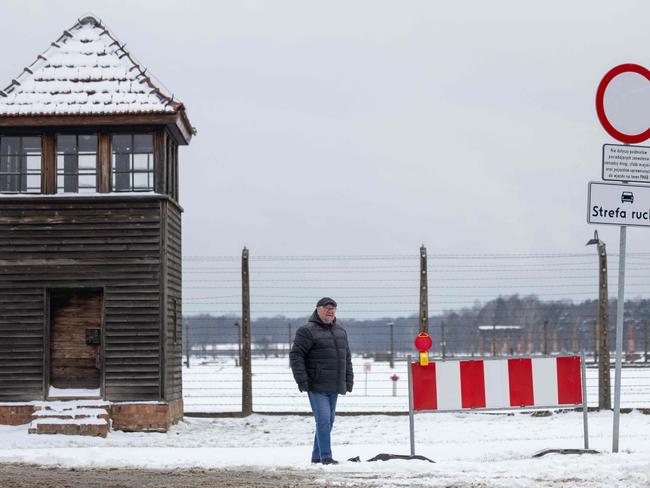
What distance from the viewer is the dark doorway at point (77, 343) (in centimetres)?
1888

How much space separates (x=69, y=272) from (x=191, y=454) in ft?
25.1

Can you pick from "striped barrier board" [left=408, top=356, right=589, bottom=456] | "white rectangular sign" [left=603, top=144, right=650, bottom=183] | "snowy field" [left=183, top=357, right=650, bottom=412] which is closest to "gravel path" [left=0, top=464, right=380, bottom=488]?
"striped barrier board" [left=408, top=356, right=589, bottom=456]

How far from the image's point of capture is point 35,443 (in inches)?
663

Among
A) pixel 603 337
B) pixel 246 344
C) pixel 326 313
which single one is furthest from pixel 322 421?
pixel 603 337

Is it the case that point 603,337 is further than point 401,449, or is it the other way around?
point 603,337

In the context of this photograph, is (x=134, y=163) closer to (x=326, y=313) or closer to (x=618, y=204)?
(x=326, y=313)

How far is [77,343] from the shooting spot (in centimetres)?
1892

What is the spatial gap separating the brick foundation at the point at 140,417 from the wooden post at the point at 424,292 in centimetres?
523

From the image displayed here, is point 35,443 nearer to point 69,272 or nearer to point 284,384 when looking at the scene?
point 69,272

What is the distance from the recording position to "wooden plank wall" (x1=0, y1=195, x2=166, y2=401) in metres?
18.8

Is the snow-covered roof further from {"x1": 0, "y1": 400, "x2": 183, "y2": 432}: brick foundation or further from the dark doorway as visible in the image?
{"x1": 0, "y1": 400, "x2": 183, "y2": 432}: brick foundation

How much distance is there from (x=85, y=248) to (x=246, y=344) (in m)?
3.90

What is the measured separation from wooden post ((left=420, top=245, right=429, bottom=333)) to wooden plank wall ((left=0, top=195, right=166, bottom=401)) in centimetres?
515

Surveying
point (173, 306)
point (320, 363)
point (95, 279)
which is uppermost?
point (95, 279)
